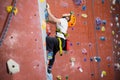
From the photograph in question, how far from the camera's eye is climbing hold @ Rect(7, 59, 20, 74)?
1.81m

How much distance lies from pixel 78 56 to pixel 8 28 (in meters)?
2.23

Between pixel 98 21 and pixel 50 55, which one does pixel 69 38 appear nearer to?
pixel 98 21

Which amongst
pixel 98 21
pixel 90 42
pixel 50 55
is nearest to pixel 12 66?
pixel 50 55

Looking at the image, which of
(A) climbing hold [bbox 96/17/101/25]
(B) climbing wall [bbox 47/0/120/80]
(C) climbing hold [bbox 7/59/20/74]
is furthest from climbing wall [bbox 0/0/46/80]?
(A) climbing hold [bbox 96/17/101/25]

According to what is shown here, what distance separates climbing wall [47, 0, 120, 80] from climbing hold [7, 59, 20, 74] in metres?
1.73

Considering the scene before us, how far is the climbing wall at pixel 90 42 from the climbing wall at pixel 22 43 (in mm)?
1547

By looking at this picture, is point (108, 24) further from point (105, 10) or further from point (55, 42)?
point (55, 42)

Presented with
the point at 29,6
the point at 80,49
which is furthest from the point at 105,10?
the point at 29,6

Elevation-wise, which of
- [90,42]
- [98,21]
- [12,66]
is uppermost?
[98,21]

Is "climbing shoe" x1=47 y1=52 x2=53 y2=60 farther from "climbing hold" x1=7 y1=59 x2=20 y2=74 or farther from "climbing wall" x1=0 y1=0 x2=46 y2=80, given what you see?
"climbing hold" x1=7 y1=59 x2=20 y2=74

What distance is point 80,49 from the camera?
3.93 m

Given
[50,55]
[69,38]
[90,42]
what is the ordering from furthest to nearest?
[90,42] → [69,38] → [50,55]

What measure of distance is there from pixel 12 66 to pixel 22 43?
0.70 ft

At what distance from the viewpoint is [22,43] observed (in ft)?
6.23
